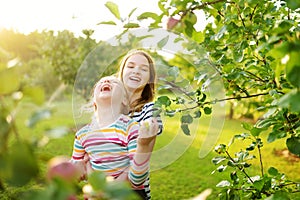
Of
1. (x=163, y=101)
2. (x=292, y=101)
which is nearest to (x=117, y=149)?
(x=163, y=101)

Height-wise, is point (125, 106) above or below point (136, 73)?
below

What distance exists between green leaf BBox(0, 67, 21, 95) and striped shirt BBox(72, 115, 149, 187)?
45.8 inches

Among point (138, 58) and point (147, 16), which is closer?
point (147, 16)

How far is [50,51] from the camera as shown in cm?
762

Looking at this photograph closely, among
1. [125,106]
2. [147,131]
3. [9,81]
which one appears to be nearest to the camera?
[9,81]

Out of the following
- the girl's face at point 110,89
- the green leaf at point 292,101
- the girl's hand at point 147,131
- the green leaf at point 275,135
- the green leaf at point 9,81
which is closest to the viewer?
the green leaf at point 9,81

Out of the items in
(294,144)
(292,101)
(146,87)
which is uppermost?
(146,87)

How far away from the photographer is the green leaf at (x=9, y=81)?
0.37 m

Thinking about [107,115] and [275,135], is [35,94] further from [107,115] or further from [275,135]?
[107,115]

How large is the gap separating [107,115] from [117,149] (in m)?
0.15

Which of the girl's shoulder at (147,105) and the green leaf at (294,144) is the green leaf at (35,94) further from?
the girl's shoulder at (147,105)

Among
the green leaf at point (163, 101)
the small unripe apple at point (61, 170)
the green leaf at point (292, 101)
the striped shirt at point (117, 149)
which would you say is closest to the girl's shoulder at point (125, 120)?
the striped shirt at point (117, 149)

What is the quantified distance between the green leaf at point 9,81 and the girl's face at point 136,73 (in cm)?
134

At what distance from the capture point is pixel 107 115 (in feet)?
5.47
